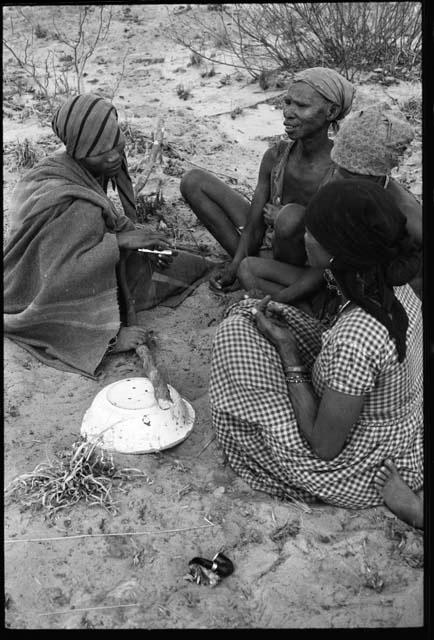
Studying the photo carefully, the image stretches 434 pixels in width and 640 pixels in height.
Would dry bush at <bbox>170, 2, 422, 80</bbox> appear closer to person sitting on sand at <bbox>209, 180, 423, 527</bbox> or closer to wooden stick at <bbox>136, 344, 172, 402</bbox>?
wooden stick at <bbox>136, 344, 172, 402</bbox>

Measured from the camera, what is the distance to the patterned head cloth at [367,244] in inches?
89.9

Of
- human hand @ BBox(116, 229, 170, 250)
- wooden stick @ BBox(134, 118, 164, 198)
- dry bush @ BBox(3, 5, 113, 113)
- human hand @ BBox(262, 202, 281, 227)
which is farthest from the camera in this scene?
dry bush @ BBox(3, 5, 113, 113)

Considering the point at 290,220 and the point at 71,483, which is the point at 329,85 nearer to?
the point at 290,220

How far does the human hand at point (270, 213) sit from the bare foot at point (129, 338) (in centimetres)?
83

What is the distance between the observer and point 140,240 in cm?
381

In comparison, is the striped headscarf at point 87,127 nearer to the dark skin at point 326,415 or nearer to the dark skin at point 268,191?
the dark skin at point 268,191

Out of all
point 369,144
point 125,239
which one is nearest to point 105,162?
point 125,239

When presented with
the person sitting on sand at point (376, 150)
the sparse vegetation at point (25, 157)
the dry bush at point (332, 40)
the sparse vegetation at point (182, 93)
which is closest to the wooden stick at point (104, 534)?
the person sitting on sand at point (376, 150)

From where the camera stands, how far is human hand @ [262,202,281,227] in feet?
12.8

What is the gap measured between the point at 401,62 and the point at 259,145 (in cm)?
194

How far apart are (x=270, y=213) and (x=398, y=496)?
5.62 feet

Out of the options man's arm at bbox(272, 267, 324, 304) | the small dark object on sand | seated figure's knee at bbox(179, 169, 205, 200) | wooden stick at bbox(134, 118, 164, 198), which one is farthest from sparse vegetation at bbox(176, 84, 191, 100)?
the small dark object on sand

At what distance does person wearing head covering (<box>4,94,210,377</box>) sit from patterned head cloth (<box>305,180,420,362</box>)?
1.48m
